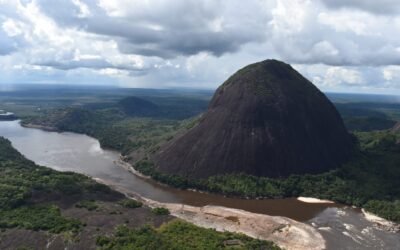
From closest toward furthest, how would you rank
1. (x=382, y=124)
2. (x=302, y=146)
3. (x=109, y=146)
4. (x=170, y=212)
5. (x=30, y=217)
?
(x=30, y=217), (x=170, y=212), (x=302, y=146), (x=109, y=146), (x=382, y=124)

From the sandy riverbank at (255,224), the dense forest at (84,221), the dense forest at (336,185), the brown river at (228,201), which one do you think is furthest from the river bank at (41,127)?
the sandy riverbank at (255,224)

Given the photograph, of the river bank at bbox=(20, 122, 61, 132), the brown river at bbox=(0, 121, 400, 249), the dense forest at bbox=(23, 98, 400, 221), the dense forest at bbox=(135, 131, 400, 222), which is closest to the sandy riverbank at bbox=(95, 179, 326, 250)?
the brown river at bbox=(0, 121, 400, 249)

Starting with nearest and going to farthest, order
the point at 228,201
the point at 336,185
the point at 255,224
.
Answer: the point at 255,224
the point at 228,201
the point at 336,185

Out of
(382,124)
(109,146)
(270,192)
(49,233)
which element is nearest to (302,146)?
(270,192)

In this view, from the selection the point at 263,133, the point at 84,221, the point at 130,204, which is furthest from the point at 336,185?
the point at 84,221

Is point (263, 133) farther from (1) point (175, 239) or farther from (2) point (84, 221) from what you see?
(2) point (84, 221)

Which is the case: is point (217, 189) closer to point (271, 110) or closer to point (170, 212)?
point (170, 212)
